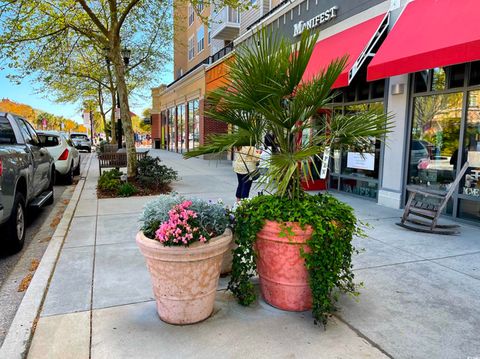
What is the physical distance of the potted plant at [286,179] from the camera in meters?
3.11

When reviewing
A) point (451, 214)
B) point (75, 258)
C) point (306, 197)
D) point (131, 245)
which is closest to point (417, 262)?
point (306, 197)

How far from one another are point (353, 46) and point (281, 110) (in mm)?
5478

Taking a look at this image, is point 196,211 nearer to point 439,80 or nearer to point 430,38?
point 430,38

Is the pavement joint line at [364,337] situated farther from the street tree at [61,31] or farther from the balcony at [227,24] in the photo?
the balcony at [227,24]

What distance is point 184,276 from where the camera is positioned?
9.99ft

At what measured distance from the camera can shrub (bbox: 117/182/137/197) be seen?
9375 millimetres

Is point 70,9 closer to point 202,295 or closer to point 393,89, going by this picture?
point 393,89

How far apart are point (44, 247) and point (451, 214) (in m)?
7.01

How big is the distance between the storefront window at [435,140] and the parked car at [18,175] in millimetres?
7057

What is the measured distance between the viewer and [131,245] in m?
5.44

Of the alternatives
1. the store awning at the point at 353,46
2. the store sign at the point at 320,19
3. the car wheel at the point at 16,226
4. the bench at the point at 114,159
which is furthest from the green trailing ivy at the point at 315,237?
the bench at the point at 114,159

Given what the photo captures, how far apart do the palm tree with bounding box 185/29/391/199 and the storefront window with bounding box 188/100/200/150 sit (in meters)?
19.3

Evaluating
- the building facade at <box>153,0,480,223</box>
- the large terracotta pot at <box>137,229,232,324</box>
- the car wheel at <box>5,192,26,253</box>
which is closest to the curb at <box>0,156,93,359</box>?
the car wheel at <box>5,192,26,253</box>

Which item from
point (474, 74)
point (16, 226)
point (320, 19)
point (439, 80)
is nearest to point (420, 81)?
point (439, 80)
